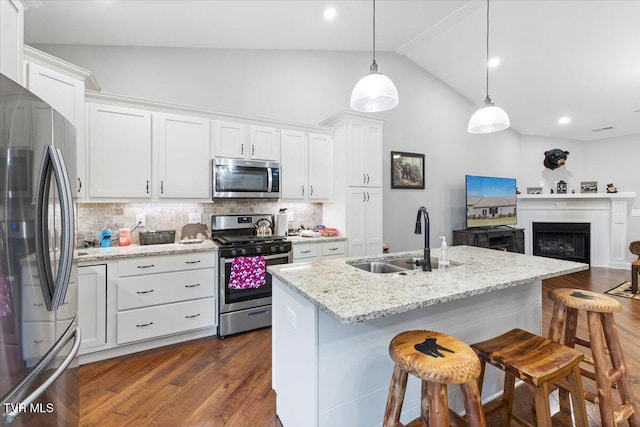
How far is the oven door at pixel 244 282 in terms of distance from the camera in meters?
2.88

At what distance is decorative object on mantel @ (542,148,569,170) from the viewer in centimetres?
642

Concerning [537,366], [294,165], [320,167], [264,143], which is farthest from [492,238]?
[537,366]

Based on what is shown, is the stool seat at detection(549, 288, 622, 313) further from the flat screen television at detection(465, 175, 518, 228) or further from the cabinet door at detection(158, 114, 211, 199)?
the flat screen television at detection(465, 175, 518, 228)

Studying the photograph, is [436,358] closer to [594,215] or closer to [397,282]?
[397,282]

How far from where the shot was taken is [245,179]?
3.29 m

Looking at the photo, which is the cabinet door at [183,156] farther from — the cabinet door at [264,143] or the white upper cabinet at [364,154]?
the white upper cabinet at [364,154]

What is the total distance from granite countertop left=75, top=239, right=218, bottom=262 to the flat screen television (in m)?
4.32

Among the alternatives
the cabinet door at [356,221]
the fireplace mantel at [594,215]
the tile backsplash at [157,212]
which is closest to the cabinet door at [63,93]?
the tile backsplash at [157,212]

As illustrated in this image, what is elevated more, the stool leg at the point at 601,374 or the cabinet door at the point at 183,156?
the cabinet door at the point at 183,156

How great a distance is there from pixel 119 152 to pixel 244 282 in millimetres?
1706

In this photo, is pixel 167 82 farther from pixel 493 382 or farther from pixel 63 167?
pixel 493 382

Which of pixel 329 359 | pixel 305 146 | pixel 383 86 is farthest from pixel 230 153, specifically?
pixel 329 359

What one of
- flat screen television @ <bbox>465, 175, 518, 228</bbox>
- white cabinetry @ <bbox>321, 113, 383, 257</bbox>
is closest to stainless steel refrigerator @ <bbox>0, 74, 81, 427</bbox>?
white cabinetry @ <bbox>321, 113, 383, 257</bbox>

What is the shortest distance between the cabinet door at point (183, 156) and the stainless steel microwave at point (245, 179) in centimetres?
13
